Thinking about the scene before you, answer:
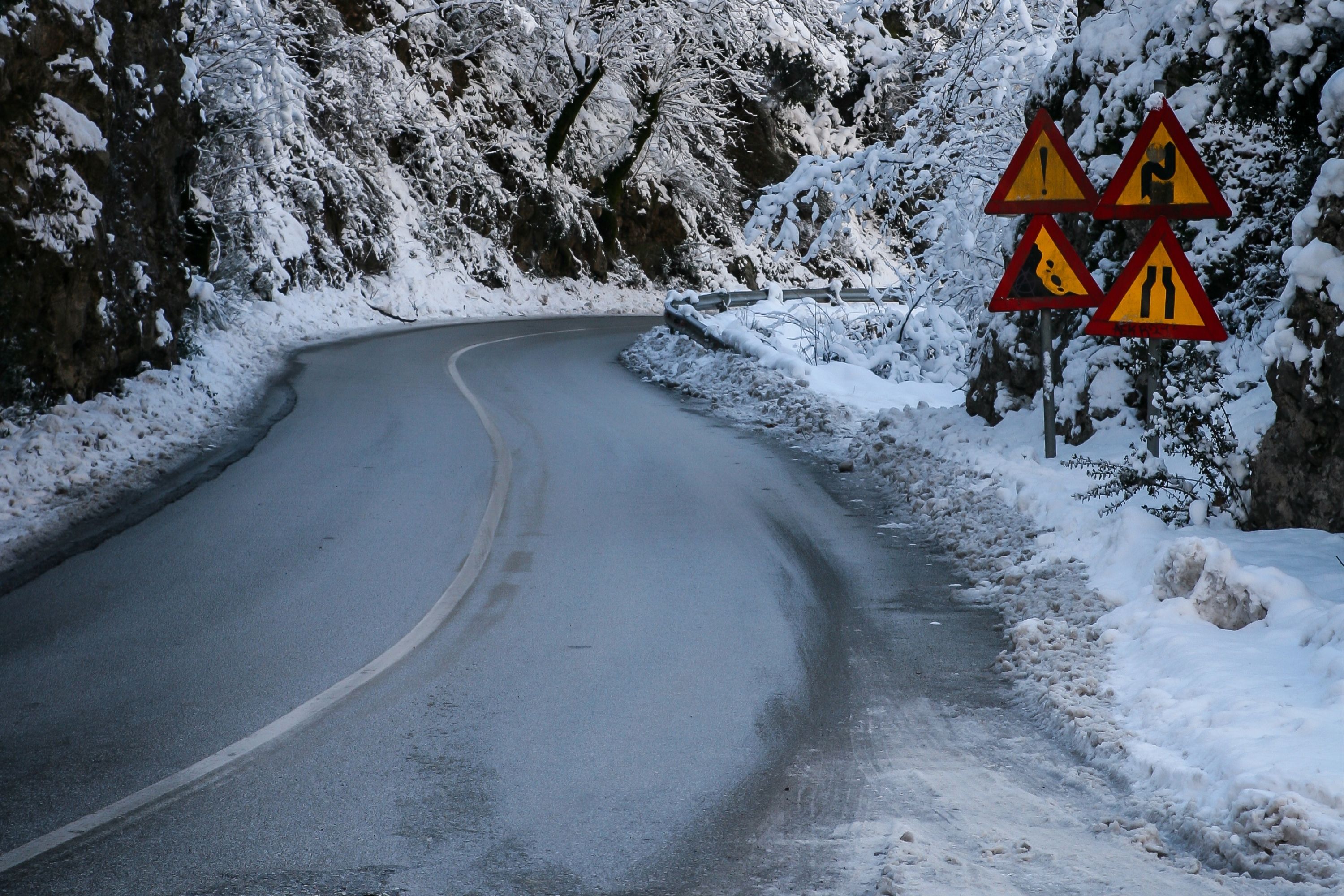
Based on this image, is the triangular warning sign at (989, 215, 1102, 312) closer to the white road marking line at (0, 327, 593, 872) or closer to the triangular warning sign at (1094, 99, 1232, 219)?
the triangular warning sign at (1094, 99, 1232, 219)

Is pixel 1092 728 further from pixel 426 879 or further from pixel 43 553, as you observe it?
pixel 43 553

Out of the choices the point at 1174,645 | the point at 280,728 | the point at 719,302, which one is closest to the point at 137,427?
the point at 280,728

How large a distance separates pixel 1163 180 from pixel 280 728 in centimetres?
595

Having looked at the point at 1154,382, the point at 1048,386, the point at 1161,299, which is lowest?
the point at 1048,386

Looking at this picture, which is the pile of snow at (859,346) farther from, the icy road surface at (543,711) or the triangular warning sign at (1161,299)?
the icy road surface at (543,711)

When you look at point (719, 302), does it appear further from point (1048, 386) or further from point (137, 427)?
point (1048, 386)

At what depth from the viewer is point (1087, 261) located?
10.1 metres

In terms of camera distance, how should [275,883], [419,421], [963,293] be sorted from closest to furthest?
1. [275,883]
2. [419,421]
3. [963,293]

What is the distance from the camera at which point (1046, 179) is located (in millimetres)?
8719

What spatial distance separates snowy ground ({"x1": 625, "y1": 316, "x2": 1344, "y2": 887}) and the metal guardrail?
9708mm

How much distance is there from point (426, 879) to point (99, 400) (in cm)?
977

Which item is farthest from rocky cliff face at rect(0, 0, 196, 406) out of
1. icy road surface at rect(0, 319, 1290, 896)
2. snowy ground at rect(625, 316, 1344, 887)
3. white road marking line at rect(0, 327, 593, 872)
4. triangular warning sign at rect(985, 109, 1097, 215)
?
triangular warning sign at rect(985, 109, 1097, 215)

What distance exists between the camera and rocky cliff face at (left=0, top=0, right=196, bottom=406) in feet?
36.8

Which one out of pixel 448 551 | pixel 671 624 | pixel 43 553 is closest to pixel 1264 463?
pixel 671 624
